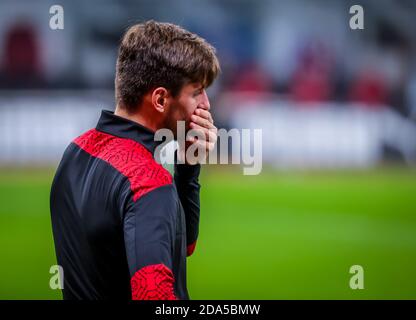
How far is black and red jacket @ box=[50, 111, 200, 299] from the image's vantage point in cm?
177

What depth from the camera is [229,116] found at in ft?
42.7

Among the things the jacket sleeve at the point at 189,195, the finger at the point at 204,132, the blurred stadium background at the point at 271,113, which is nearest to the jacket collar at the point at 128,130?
the finger at the point at 204,132

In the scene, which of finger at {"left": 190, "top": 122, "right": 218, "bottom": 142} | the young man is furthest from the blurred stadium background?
the young man

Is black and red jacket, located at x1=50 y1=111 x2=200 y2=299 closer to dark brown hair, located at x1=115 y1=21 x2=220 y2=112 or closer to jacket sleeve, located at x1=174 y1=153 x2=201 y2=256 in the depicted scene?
dark brown hair, located at x1=115 y1=21 x2=220 y2=112

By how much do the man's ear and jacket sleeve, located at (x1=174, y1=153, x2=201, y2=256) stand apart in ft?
1.17

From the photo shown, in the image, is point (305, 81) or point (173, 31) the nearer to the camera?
point (173, 31)

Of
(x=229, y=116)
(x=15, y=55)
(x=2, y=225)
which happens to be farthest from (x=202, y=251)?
(x=15, y=55)

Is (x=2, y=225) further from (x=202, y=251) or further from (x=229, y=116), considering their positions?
(x=229, y=116)

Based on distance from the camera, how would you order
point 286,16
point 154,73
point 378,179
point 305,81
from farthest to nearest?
point 286,16
point 305,81
point 378,179
point 154,73

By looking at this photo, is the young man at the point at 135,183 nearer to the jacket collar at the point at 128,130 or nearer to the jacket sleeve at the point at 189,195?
the jacket collar at the point at 128,130

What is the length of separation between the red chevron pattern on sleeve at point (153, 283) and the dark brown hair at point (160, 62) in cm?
50

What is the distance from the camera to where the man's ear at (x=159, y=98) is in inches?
80.0
